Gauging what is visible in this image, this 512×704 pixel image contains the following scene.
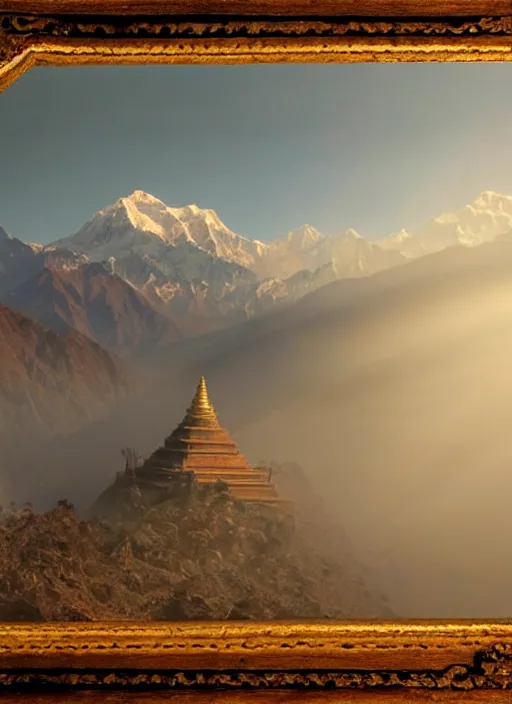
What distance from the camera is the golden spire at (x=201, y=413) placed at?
313 centimetres

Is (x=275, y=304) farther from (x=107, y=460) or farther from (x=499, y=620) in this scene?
(x=499, y=620)

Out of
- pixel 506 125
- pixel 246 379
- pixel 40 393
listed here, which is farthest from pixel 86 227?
pixel 506 125

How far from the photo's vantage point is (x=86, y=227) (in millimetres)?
3322

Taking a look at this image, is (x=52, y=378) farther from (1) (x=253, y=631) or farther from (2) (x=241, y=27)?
(2) (x=241, y=27)

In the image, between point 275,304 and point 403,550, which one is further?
point 275,304

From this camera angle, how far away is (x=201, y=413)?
317 cm

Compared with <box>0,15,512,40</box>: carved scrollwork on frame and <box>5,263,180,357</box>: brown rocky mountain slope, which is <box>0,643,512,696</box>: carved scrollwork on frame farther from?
<box>0,15,512,40</box>: carved scrollwork on frame

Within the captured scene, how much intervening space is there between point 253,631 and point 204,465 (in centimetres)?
75

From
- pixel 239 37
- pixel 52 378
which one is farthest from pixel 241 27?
pixel 52 378

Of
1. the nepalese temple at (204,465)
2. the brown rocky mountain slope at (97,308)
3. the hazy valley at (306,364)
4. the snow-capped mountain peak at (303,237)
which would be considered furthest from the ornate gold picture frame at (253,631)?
the brown rocky mountain slope at (97,308)

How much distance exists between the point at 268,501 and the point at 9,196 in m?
1.76

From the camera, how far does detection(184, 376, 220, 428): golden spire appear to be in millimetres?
3131

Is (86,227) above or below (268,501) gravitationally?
above

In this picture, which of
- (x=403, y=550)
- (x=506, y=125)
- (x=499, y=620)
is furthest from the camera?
(x=506, y=125)
